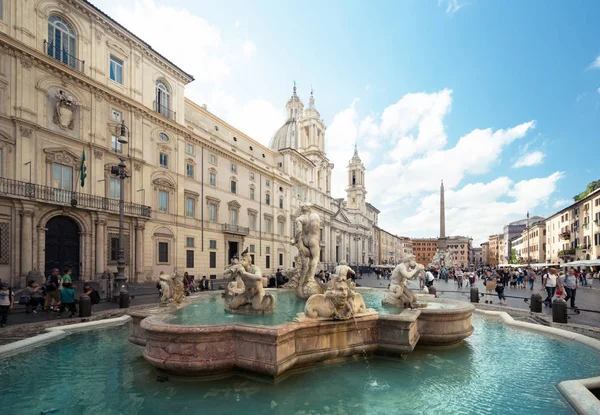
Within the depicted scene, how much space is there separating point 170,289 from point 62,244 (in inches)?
617

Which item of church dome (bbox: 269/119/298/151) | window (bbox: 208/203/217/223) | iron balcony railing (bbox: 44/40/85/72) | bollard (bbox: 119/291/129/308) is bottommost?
bollard (bbox: 119/291/129/308)

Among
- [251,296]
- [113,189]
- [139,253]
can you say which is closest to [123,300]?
[251,296]

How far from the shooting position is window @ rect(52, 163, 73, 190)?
19.5m

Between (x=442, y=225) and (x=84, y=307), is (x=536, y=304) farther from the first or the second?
(x=442, y=225)

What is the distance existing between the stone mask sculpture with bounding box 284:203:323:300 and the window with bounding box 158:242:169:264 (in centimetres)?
1961

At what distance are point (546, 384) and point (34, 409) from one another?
718cm

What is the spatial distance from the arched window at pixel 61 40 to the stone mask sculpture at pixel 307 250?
20.1 m

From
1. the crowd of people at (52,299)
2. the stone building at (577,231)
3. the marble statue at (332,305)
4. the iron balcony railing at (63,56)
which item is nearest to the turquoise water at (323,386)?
the marble statue at (332,305)

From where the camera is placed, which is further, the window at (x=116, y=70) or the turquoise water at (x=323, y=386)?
the window at (x=116, y=70)

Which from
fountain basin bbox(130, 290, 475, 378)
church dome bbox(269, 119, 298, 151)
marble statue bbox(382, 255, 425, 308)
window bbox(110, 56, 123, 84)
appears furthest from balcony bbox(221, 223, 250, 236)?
church dome bbox(269, 119, 298, 151)

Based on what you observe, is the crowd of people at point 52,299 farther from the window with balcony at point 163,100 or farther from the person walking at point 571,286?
the window with balcony at point 163,100

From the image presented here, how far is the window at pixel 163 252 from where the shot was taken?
2597 centimetres

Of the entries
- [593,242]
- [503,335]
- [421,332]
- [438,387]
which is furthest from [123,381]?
[593,242]

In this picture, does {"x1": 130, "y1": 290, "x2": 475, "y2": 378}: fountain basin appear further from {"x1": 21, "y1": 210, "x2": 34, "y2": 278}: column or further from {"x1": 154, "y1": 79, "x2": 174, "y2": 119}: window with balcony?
{"x1": 154, "y1": 79, "x2": 174, "y2": 119}: window with balcony
